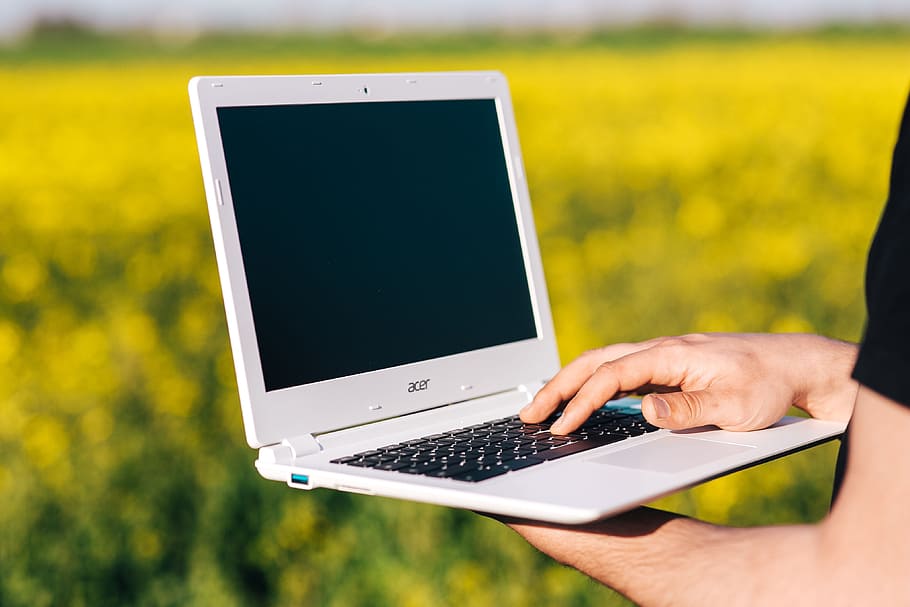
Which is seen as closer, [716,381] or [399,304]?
[716,381]

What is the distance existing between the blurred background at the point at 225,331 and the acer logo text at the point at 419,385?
101 centimetres

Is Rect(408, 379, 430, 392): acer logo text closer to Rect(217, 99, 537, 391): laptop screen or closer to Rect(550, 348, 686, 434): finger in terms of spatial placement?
Rect(217, 99, 537, 391): laptop screen

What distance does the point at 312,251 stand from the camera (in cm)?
181

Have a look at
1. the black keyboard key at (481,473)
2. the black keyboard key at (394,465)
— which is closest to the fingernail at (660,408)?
the black keyboard key at (481,473)

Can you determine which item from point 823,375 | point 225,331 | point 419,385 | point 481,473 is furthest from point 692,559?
point 225,331

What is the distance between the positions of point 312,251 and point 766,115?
7.40m

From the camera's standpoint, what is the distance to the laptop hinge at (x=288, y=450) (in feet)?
5.57

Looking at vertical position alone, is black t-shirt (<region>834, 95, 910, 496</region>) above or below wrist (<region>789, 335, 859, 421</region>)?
above

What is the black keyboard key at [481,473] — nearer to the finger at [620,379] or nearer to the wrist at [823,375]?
the finger at [620,379]

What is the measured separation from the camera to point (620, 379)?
5.39 ft

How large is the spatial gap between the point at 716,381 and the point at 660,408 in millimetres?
148

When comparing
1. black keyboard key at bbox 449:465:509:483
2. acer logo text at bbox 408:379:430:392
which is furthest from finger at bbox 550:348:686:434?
acer logo text at bbox 408:379:430:392

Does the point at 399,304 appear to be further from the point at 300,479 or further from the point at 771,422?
the point at 771,422

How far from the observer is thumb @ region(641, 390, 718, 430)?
1.62 metres
